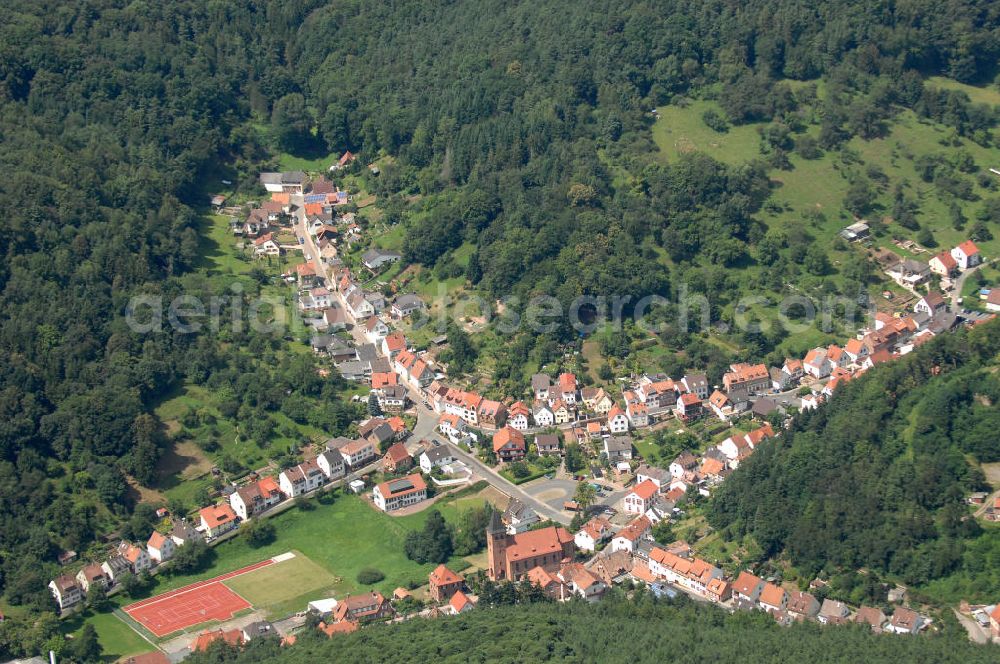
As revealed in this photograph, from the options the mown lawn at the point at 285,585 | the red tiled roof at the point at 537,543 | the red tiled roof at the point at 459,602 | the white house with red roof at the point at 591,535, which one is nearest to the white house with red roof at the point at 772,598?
the white house with red roof at the point at 591,535

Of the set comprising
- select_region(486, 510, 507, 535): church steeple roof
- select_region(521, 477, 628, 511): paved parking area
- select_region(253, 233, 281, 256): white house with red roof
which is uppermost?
select_region(253, 233, 281, 256): white house with red roof

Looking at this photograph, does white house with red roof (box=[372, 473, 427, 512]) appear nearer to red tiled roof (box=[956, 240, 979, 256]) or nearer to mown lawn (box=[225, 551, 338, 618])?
mown lawn (box=[225, 551, 338, 618])

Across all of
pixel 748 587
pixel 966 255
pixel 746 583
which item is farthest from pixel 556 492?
pixel 966 255

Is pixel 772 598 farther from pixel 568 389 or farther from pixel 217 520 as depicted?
pixel 217 520

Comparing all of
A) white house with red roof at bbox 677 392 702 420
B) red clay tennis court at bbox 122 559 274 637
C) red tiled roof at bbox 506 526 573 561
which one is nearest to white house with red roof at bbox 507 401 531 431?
white house with red roof at bbox 677 392 702 420

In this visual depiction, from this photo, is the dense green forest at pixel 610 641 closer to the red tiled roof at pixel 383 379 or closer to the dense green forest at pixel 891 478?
the dense green forest at pixel 891 478

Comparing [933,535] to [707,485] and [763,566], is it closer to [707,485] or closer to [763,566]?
[763,566]

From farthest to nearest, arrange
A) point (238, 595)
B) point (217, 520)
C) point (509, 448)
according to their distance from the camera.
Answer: point (509, 448), point (217, 520), point (238, 595)

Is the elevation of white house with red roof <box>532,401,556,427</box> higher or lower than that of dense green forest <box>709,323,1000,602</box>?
lower
